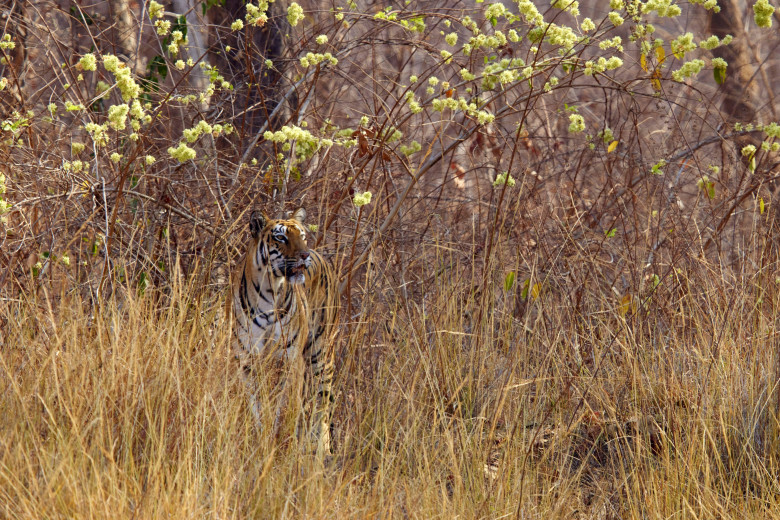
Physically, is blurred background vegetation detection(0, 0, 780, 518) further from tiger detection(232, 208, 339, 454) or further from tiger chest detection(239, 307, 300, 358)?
tiger chest detection(239, 307, 300, 358)

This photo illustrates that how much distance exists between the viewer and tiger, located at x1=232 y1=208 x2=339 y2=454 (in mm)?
4430

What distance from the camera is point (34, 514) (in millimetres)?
2678

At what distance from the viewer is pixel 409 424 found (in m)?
3.92

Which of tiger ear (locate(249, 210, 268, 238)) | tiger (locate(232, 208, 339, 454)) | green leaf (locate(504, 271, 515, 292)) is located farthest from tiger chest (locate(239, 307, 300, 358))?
green leaf (locate(504, 271, 515, 292))

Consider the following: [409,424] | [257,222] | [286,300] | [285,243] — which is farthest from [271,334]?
[409,424]

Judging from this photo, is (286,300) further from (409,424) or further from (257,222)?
(409,424)

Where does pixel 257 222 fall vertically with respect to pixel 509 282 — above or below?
above

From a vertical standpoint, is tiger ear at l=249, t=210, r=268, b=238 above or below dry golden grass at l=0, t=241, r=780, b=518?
above

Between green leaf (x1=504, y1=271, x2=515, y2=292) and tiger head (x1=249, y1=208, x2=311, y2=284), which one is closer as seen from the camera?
tiger head (x1=249, y1=208, x2=311, y2=284)

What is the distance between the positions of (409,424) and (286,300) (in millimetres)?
1231

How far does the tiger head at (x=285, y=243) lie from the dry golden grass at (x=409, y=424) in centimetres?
45

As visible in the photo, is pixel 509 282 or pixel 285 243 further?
pixel 509 282

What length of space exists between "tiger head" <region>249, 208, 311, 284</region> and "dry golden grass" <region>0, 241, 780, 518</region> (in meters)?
0.45

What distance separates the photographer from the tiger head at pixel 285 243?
4.56 meters
